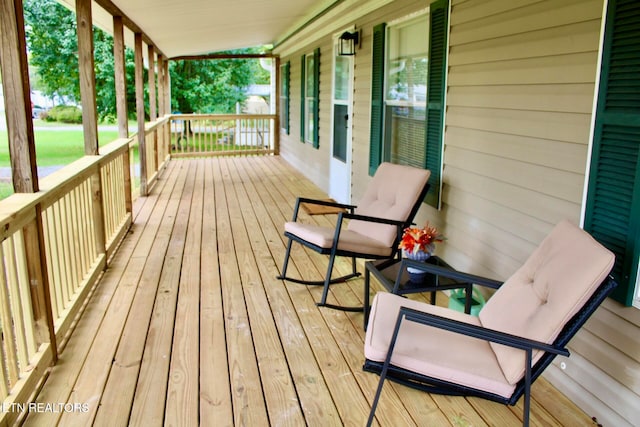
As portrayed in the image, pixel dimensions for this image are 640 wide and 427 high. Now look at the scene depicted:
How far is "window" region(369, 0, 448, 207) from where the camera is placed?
3.78 metres

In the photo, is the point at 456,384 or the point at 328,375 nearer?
the point at 456,384

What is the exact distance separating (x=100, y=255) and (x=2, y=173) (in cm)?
141

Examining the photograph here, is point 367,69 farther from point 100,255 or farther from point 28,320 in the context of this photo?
point 28,320

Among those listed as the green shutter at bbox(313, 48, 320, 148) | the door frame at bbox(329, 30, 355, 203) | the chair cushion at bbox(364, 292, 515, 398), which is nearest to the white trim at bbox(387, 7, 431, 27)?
the door frame at bbox(329, 30, 355, 203)

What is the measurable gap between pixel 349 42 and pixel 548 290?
430 cm

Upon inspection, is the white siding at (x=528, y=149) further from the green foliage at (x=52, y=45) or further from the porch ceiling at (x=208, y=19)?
the green foliage at (x=52, y=45)

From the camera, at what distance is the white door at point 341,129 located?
609cm

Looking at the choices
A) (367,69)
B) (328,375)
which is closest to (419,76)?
(367,69)

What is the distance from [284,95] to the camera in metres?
11.1

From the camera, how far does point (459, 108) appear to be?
11.5ft

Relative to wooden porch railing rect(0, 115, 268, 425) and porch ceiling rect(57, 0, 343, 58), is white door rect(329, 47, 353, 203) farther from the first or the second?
wooden porch railing rect(0, 115, 268, 425)

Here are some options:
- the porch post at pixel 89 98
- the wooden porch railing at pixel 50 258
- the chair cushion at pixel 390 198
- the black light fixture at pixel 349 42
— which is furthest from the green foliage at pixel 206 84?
the chair cushion at pixel 390 198

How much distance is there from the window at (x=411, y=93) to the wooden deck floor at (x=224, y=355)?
3.62 feet

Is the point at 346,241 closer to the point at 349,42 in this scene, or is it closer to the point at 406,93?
the point at 406,93
